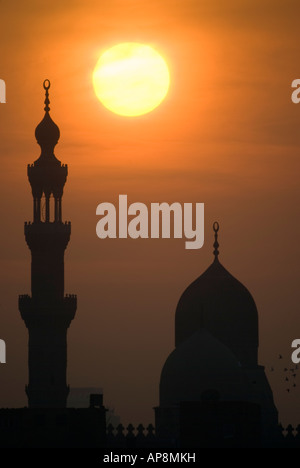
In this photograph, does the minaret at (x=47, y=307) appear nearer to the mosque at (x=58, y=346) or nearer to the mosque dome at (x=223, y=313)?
the mosque at (x=58, y=346)

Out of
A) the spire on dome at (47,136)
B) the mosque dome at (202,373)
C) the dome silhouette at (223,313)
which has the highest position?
the spire on dome at (47,136)

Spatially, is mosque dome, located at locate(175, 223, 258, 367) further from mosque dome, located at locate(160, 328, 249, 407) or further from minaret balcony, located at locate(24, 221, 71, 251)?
minaret balcony, located at locate(24, 221, 71, 251)

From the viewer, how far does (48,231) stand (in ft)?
219

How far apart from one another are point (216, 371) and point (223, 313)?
20.2 ft

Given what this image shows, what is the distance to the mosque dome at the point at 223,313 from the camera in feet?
237

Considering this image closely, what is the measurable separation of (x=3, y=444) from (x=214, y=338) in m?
13.6

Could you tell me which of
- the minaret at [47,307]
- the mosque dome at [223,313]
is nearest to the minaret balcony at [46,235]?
the minaret at [47,307]

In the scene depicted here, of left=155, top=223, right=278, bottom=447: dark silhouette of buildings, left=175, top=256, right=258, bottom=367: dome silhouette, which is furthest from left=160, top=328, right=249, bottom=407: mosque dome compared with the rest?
left=175, top=256, right=258, bottom=367: dome silhouette

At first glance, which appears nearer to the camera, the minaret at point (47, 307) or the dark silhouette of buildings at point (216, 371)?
the dark silhouette of buildings at point (216, 371)

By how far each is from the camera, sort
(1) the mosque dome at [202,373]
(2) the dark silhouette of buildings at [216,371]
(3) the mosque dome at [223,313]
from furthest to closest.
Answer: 1. (3) the mosque dome at [223,313]
2. (1) the mosque dome at [202,373]
3. (2) the dark silhouette of buildings at [216,371]

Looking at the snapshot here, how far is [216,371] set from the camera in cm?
6656

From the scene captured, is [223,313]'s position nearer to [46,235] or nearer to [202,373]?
[202,373]

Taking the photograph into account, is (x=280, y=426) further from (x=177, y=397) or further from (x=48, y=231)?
(x=48, y=231)
